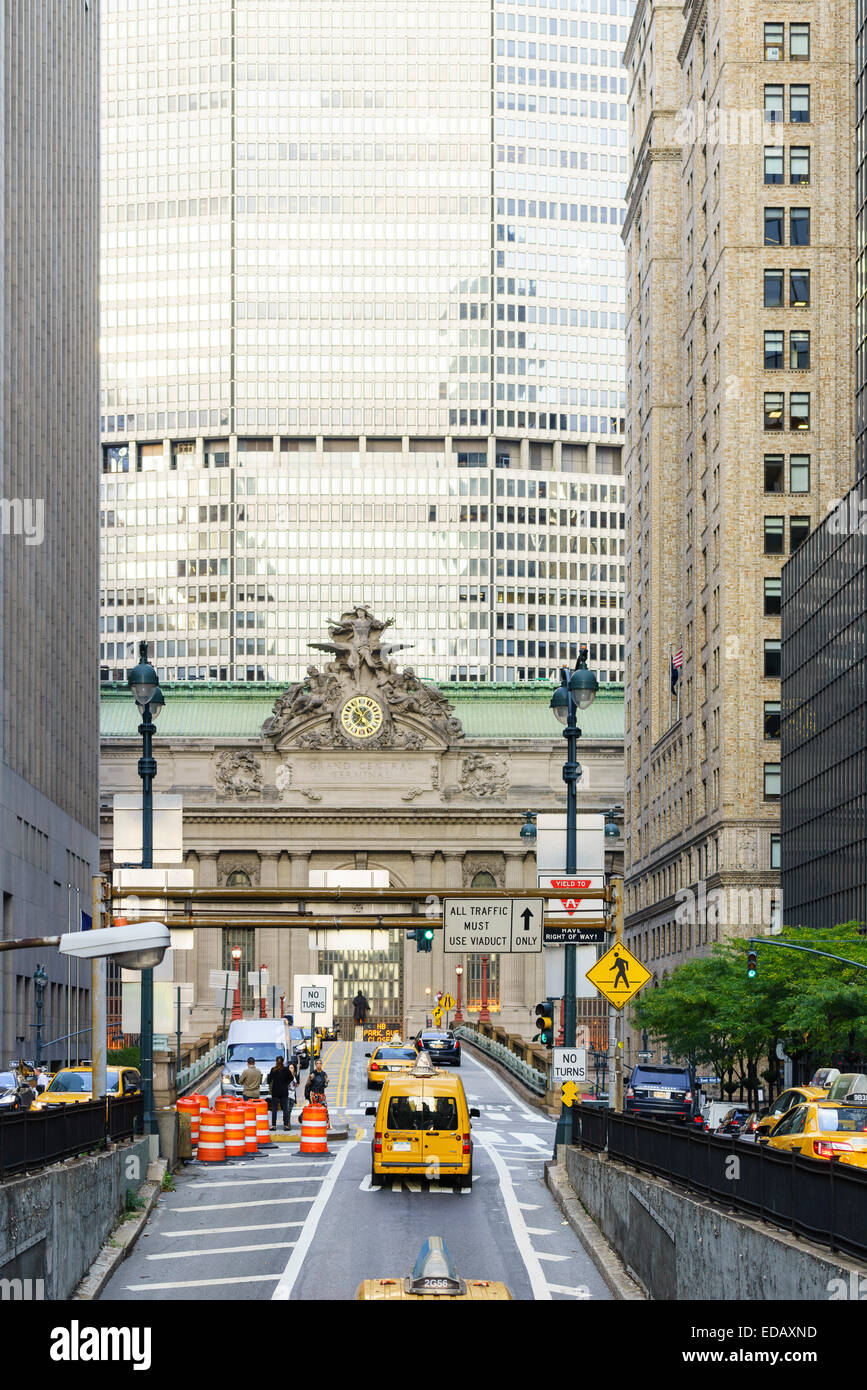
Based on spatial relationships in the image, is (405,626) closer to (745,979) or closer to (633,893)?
(633,893)

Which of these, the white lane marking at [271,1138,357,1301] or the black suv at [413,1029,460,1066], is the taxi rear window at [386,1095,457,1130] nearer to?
the white lane marking at [271,1138,357,1301]

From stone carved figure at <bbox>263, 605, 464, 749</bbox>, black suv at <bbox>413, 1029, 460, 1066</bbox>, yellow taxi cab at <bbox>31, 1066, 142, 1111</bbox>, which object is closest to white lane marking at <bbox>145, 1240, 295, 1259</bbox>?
yellow taxi cab at <bbox>31, 1066, 142, 1111</bbox>

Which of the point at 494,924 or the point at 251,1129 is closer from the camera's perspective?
the point at 494,924

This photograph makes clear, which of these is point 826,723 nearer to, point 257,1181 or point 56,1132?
→ point 257,1181

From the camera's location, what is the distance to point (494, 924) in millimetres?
35219

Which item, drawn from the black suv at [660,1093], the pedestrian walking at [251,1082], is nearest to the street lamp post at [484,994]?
the black suv at [660,1093]

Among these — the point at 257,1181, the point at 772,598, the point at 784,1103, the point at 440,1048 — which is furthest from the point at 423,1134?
the point at 772,598

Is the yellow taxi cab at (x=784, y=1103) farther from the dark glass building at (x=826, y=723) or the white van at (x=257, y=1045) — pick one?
the dark glass building at (x=826, y=723)

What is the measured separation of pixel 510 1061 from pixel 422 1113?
42.0 meters

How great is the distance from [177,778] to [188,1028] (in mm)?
16272

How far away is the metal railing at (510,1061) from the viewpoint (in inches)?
2638

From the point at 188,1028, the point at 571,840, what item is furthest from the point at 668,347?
the point at 571,840

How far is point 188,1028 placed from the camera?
13012cm

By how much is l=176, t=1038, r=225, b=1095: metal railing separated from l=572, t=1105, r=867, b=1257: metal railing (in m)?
34.0
